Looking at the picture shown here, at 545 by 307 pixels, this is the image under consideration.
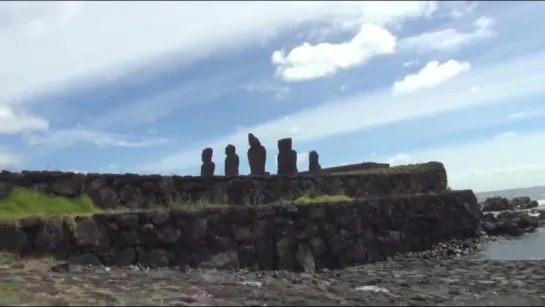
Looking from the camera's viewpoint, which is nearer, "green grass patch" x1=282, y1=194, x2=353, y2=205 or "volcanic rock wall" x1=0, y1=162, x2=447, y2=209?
"volcanic rock wall" x1=0, y1=162, x2=447, y2=209

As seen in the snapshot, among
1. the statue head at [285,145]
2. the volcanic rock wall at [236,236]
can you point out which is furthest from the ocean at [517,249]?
the statue head at [285,145]

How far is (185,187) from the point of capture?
1449 centimetres

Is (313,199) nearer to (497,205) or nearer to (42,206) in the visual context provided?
(42,206)

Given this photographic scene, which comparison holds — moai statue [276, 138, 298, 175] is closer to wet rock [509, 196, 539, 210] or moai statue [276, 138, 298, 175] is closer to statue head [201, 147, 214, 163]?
statue head [201, 147, 214, 163]

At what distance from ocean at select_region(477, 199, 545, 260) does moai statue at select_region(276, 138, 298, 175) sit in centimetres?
694

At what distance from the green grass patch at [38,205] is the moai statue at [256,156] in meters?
9.84

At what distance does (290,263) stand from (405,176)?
10824 mm

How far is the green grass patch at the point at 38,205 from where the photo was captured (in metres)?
10.8

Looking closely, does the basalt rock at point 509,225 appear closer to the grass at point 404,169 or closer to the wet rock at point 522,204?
the grass at point 404,169

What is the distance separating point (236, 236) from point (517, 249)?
11.4 meters

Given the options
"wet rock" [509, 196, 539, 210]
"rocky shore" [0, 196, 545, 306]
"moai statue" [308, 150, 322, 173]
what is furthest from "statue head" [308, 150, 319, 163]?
"wet rock" [509, 196, 539, 210]

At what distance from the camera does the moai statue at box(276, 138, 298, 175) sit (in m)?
21.9

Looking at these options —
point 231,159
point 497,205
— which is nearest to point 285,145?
point 231,159

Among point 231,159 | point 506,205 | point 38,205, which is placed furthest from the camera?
point 506,205
